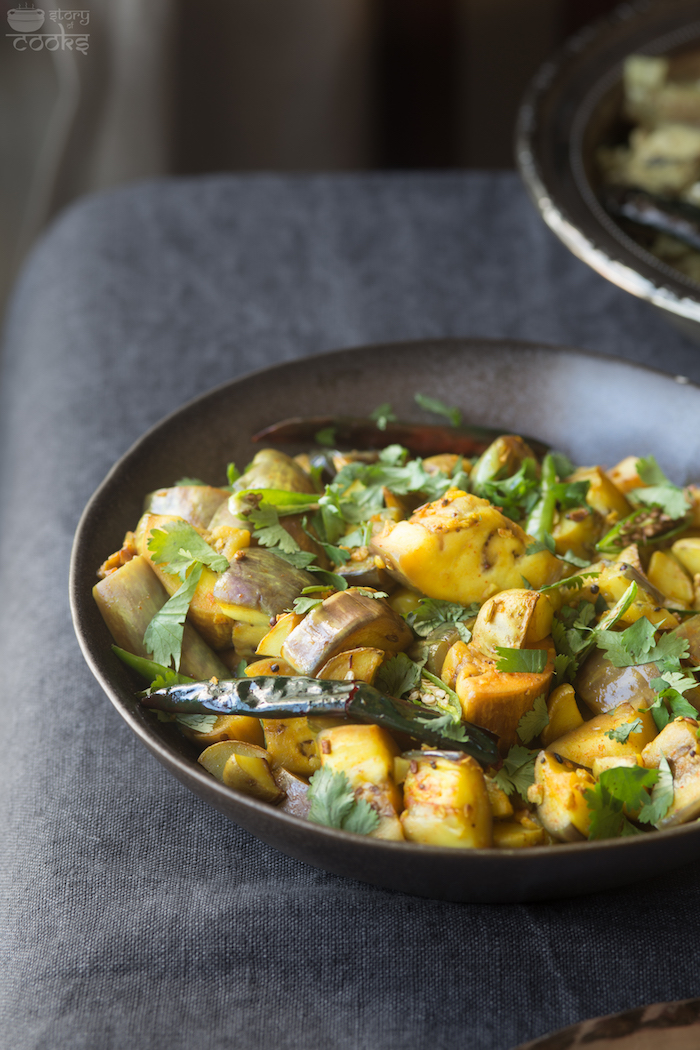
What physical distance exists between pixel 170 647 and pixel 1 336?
171 cm

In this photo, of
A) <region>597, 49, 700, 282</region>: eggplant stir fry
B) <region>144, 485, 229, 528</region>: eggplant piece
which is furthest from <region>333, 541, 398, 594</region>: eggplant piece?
<region>597, 49, 700, 282</region>: eggplant stir fry

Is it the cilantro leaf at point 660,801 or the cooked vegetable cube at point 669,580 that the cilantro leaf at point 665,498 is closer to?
the cooked vegetable cube at point 669,580

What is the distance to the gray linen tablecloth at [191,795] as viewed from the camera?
1043 mm

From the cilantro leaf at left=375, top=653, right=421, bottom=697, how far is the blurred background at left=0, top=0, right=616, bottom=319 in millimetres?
2782

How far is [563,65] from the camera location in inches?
88.3

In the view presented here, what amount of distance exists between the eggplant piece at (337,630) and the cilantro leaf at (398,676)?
3 centimetres

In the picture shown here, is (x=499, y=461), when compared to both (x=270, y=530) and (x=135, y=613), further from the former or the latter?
(x=135, y=613)

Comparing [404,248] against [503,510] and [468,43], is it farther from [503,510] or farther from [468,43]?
[468,43]

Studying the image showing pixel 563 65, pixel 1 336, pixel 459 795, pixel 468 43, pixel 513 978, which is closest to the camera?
pixel 459 795

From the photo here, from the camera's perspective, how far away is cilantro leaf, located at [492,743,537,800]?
1.03 metres

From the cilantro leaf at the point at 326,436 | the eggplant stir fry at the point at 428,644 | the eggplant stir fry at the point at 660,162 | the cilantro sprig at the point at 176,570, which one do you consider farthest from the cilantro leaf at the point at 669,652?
the eggplant stir fry at the point at 660,162

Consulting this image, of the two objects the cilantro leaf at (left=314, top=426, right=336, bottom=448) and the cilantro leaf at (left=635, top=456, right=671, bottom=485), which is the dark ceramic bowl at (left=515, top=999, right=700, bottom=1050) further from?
the cilantro leaf at (left=314, top=426, right=336, bottom=448)

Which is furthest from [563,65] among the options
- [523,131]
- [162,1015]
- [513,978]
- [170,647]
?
[162,1015]

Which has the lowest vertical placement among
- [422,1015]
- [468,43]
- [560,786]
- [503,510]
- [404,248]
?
[422,1015]
